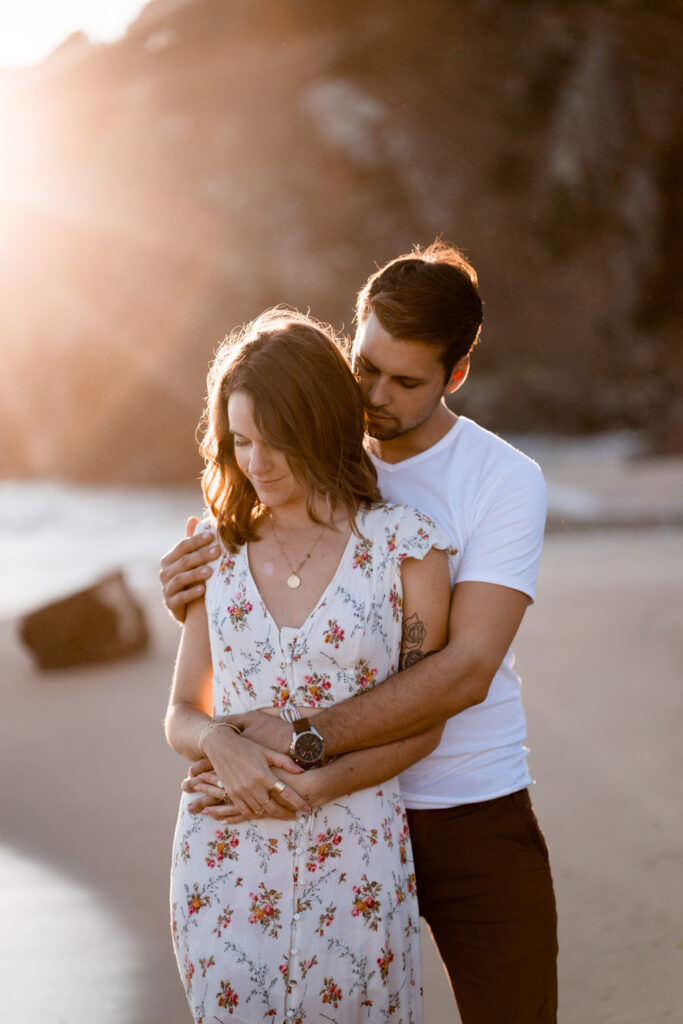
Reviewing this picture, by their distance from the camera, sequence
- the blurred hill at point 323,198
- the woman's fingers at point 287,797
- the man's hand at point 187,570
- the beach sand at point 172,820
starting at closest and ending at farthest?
the woman's fingers at point 287,797, the man's hand at point 187,570, the beach sand at point 172,820, the blurred hill at point 323,198

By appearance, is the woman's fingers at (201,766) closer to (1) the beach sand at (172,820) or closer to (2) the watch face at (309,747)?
(2) the watch face at (309,747)

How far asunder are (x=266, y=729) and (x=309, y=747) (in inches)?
4.0

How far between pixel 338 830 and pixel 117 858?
294 cm

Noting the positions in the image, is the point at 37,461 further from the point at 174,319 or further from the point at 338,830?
the point at 338,830

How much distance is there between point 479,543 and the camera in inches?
81.4

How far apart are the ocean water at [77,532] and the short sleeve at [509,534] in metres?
8.03

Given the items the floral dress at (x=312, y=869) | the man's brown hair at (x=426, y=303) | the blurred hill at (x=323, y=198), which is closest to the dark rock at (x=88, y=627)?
the man's brown hair at (x=426, y=303)

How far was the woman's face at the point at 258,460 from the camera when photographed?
6.03 feet

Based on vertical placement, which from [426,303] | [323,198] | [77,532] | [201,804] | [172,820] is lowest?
[172,820]

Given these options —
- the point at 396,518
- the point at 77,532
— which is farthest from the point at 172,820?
the point at 77,532

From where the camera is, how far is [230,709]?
1.96 m

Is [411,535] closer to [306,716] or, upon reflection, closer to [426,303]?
[306,716]

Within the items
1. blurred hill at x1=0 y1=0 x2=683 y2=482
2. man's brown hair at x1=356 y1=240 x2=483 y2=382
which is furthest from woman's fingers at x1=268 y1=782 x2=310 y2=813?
blurred hill at x1=0 y1=0 x2=683 y2=482

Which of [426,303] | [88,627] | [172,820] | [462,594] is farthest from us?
[88,627]
